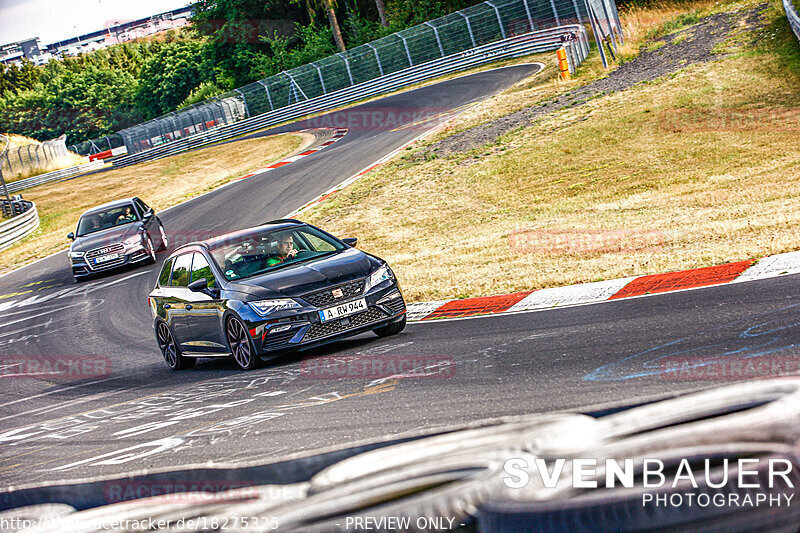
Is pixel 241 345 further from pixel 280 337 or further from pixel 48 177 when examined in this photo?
pixel 48 177

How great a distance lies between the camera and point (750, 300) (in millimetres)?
6934

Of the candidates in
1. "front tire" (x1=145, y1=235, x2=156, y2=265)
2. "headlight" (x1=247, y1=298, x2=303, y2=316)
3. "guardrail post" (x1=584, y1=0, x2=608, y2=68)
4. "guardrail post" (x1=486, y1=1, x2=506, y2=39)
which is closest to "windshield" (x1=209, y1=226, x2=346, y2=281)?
"headlight" (x1=247, y1=298, x2=303, y2=316)

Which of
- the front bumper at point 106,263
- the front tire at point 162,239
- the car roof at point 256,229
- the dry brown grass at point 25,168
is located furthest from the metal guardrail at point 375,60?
the car roof at point 256,229

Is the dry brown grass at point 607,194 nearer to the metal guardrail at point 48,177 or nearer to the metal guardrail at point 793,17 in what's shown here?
the metal guardrail at point 793,17

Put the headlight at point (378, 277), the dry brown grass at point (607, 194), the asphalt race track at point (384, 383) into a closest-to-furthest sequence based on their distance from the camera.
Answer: the asphalt race track at point (384, 383) → the headlight at point (378, 277) → the dry brown grass at point (607, 194)

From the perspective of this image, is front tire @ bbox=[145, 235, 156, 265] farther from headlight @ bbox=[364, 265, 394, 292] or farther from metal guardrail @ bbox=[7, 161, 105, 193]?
metal guardrail @ bbox=[7, 161, 105, 193]

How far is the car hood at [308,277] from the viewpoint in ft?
29.0

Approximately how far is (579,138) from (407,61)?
2871 centimetres

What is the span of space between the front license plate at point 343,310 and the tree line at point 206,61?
50322 millimetres

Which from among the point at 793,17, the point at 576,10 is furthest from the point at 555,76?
the point at 576,10

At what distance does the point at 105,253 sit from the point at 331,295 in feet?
41.6

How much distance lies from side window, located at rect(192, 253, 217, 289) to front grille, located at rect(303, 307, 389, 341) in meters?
1.53

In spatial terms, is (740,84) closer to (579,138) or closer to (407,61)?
(579,138)

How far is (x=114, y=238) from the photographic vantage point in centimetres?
2008
